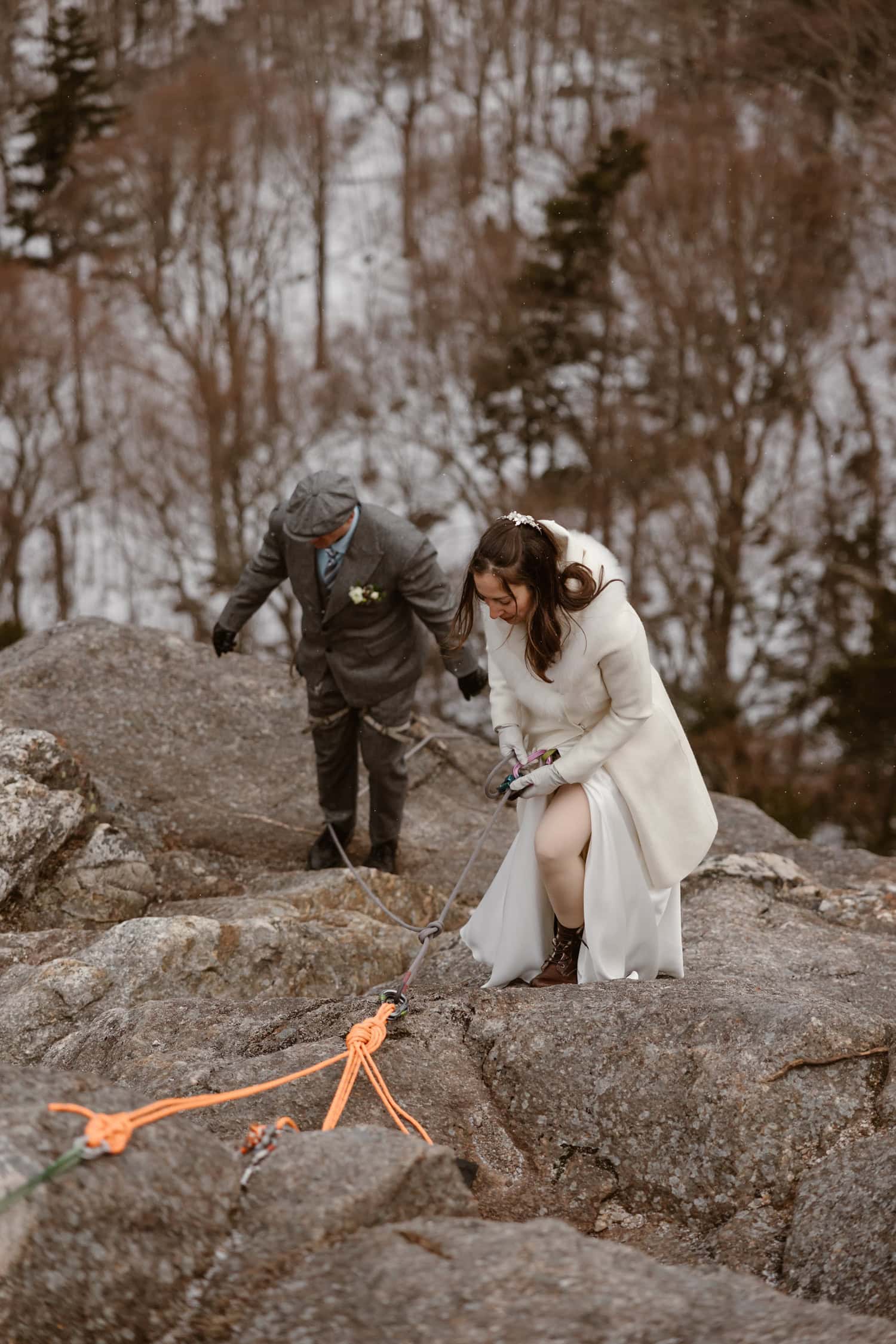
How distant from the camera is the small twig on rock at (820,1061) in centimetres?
305

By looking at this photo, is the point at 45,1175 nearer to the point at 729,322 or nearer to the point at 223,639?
the point at 223,639

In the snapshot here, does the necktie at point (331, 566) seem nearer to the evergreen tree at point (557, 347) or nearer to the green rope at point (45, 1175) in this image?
the green rope at point (45, 1175)

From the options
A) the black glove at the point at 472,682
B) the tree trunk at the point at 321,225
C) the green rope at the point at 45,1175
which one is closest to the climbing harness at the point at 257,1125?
the green rope at the point at 45,1175

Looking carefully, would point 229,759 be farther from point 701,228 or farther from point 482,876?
point 701,228

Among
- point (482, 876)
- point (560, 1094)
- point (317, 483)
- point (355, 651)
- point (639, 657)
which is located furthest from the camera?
point (482, 876)

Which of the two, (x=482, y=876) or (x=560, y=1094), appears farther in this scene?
(x=482, y=876)

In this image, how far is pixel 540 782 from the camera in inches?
154

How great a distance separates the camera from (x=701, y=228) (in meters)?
19.6

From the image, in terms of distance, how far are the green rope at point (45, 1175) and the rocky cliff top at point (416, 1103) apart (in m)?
0.02

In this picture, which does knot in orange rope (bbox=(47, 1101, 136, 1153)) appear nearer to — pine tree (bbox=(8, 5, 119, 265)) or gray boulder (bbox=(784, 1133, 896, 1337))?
gray boulder (bbox=(784, 1133, 896, 1337))

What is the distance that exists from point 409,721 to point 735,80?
19.1 m

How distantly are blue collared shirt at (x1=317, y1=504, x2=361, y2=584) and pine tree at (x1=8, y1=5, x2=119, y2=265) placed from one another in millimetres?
21386

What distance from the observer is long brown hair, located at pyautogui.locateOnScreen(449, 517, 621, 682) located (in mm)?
3643

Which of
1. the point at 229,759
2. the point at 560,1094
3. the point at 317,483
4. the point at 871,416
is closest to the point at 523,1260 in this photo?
the point at 560,1094
